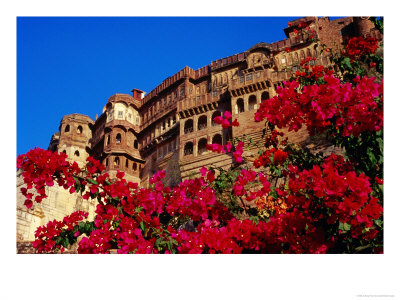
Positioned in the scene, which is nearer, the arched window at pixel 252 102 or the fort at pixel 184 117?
the fort at pixel 184 117

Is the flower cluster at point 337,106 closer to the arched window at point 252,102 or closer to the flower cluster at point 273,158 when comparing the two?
the flower cluster at point 273,158

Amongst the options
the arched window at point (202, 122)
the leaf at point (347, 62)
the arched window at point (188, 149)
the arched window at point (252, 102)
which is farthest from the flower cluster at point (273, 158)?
the arched window at point (202, 122)

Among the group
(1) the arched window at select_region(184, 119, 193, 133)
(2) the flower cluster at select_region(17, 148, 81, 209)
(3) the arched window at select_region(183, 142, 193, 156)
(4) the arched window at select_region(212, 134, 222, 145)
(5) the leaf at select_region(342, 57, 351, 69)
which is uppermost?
(1) the arched window at select_region(184, 119, 193, 133)

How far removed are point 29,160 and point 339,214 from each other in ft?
13.2

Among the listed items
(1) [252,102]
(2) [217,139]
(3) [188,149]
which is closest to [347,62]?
(1) [252,102]

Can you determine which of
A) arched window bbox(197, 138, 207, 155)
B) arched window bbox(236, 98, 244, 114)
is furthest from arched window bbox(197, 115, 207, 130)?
arched window bbox(236, 98, 244, 114)

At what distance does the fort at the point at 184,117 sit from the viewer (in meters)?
24.4

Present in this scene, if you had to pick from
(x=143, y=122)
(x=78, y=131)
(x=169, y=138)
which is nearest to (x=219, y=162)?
(x=169, y=138)

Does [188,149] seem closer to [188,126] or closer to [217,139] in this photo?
[188,126]

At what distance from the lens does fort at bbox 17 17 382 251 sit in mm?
24391

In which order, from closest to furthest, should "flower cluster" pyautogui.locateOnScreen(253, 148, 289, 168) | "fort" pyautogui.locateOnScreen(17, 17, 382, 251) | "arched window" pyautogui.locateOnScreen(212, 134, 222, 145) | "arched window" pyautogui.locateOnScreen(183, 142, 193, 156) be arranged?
"flower cluster" pyautogui.locateOnScreen(253, 148, 289, 168) → "fort" pyautogui.locateOnScreen(17, 17, 382, 251) → "arched window" pyautogui.locateOnScreen(212, 134, 222, 145) → "arched window" pyautogui.locateOnScreen(183, 142, 193, 156)

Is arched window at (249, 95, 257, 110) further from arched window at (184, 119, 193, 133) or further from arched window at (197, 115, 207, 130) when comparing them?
arched window at (184, 119, 193, 133)

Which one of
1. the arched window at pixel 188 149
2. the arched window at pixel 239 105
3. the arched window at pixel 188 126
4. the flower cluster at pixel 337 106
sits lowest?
the flower cluster at pixel 337 106
